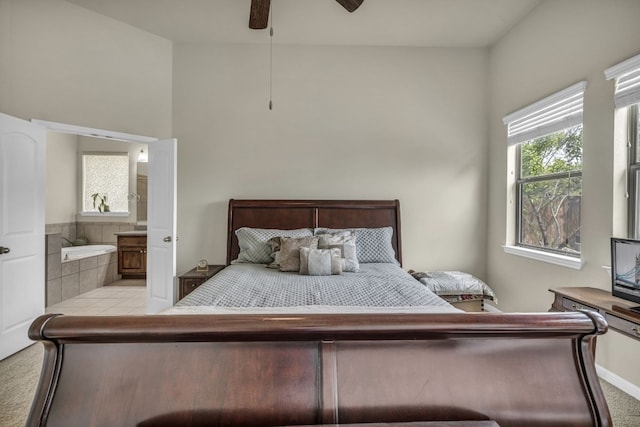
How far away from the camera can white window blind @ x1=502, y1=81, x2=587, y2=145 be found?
2529 mm

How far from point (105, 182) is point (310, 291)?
5.61 m

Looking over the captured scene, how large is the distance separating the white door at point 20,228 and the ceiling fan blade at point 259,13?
87.3 inches

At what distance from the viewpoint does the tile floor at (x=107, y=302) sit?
3.83m

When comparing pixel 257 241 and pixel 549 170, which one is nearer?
pixel 549 170

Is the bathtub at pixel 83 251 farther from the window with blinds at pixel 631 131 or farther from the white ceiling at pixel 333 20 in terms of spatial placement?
the window with blinds at pixel 631 131

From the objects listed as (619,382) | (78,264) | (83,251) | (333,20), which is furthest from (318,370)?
(83,251)

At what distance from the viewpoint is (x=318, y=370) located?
106 centimetres

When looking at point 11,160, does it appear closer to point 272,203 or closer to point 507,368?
point 272,203

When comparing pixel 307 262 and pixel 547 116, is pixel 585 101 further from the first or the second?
pixel 307 262

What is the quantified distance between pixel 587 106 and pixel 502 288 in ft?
6.45

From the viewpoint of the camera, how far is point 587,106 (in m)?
2.43

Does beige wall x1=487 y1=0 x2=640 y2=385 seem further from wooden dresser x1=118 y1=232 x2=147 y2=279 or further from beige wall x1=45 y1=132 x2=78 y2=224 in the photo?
beige wall x1=45 y1=132 x2=78 y2=224

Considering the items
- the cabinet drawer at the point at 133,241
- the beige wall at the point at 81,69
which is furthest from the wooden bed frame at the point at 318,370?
the cabinet drawer at the point at 133,241

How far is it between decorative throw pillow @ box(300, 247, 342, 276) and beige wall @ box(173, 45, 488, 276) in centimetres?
116
